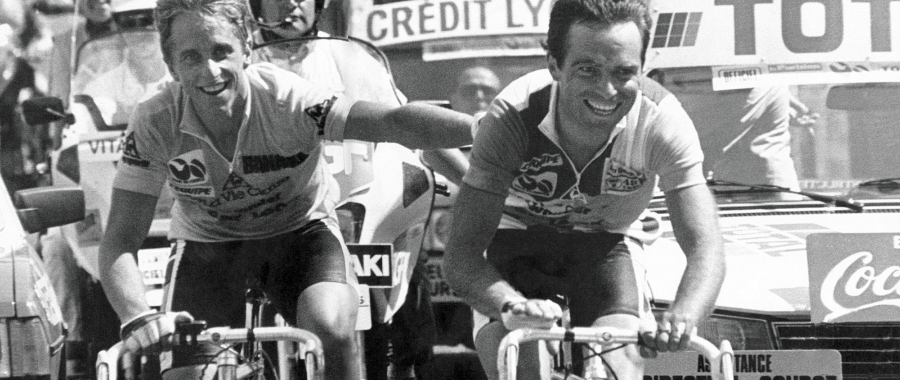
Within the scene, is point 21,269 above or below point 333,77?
below

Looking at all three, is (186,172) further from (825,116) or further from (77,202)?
(825,116)

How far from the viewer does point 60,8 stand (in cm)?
1762

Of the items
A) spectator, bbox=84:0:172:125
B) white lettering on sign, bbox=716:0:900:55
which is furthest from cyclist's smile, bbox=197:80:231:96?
spectator, bbox=84:0:172:125

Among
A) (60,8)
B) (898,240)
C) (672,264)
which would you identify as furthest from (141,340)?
(60,8)

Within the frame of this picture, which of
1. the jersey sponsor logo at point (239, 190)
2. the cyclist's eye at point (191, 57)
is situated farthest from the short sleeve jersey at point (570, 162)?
the cyclist's eye at point (191, 57)

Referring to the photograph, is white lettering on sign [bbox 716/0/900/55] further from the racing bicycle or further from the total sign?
the racing bicycle

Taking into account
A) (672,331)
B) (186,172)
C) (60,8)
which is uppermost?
(60,8)

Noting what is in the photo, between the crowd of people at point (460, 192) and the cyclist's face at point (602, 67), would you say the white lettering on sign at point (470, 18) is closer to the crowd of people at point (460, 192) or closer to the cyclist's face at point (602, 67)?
the crowd of people at point (460, 192)

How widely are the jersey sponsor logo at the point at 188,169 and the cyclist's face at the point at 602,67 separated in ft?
4.44

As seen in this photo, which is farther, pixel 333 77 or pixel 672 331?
pixel 333 77

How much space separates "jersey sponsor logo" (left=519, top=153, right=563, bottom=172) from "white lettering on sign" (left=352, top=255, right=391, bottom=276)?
7.25ft

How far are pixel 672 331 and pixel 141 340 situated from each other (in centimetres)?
153

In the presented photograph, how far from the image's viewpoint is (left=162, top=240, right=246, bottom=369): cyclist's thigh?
5727 mm

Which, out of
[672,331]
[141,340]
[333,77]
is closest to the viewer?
[672,331]
